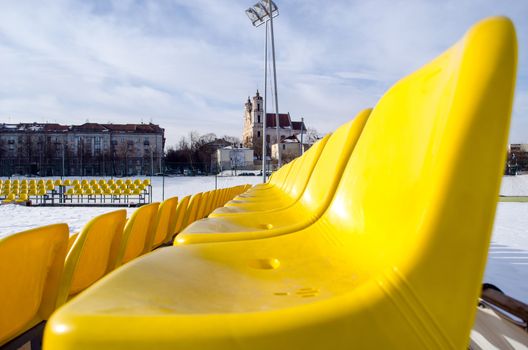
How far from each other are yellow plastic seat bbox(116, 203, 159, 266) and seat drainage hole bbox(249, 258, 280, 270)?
2.57ft

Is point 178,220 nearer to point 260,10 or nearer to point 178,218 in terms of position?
point 178,218

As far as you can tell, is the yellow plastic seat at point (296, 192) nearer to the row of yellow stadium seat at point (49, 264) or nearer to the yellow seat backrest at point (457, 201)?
the row of yellow stadium seat at point (49, 264)

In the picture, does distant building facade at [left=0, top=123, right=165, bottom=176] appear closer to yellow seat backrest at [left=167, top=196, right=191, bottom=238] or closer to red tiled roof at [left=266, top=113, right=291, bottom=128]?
red tiled roof at [left=266, top=113, right=291, bottom=128]

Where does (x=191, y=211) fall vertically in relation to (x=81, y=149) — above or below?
below

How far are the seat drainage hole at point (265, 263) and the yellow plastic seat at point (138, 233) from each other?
0.78 m

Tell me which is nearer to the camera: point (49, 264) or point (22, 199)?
point (49, 264)

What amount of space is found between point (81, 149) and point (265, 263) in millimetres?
53434

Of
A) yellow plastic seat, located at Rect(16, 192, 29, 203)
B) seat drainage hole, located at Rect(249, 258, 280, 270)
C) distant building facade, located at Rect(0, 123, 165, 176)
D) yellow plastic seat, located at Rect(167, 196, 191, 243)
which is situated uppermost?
distant building facade, located at Rect(0, 123, 165, 176)

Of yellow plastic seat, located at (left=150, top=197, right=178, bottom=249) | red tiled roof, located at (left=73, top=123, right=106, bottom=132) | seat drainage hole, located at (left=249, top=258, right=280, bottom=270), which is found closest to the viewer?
seat drainage hole, located at (left=249, top=258, right=280, bottom=270)

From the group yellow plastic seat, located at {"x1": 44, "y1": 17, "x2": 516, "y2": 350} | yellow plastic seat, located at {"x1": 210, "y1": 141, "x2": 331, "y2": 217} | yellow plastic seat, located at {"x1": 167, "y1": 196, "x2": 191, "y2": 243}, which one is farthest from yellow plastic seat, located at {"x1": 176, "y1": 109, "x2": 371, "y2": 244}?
yellow plastic seat, located at {"x1": 167, "y1": 196, "x2": 191, "y2": 243}

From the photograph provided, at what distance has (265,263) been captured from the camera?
994mm

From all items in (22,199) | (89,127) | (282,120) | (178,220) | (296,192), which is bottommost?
(22,199)

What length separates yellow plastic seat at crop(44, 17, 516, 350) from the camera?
0.43m

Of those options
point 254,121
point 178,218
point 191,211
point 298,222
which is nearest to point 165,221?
point 178,218
